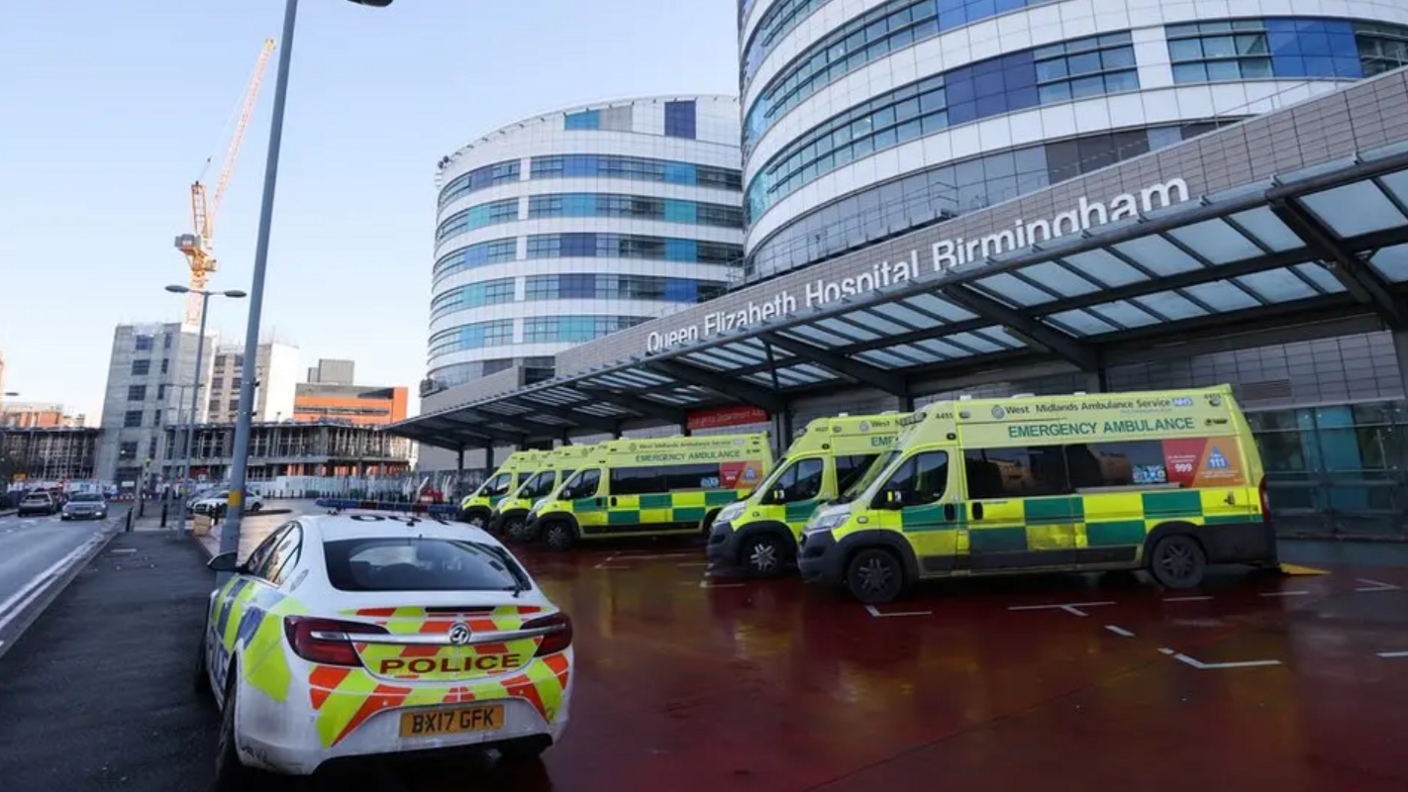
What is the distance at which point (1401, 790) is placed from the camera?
140 inches

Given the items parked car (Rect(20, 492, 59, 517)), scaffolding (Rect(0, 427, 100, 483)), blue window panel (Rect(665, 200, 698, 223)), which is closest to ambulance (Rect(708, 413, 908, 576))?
blue window panel (Rect(665, 200, 698, 223))

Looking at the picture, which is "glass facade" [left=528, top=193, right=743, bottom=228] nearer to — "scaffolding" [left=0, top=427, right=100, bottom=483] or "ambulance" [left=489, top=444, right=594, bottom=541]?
"ambulance" [left=489, top=444, right=594, bottom=541]

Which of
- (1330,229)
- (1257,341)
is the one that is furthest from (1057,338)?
(1330,229)

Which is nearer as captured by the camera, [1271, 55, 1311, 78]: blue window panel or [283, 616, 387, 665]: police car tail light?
[283, 616, 387, 665]: police car tail light

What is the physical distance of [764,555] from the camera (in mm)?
11664

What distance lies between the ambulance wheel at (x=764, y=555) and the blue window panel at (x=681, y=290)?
4020 cm

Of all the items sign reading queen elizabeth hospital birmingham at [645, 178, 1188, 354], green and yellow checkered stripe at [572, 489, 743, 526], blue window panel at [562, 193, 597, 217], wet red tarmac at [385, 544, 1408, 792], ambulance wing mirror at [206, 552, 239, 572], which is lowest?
wet red tarmac at [385, 544, 1408, 792]

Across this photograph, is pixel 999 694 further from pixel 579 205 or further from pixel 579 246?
pixel 579 205

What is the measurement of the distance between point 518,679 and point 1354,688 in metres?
6.02

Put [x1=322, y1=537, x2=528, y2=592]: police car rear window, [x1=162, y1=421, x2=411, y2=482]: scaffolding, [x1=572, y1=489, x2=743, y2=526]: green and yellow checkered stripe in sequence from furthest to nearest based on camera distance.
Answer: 1. [x1=162, y1=421, x2=411, y2=482]: scaffolding
2. [x1=572, y1=489, x2=743, y2=526]: green and yellow checkered stripe
3. [x1=322, y1=537, x2=528, y2=592]: police car rear window

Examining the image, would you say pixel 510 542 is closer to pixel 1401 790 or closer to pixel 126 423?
pixel 1401 790

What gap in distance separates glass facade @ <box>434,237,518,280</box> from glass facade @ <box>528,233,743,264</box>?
163 centimetres

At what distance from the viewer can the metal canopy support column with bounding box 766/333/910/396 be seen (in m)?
16.5

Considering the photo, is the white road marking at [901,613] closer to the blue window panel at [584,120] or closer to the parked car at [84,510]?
the parked car at [84,510]
